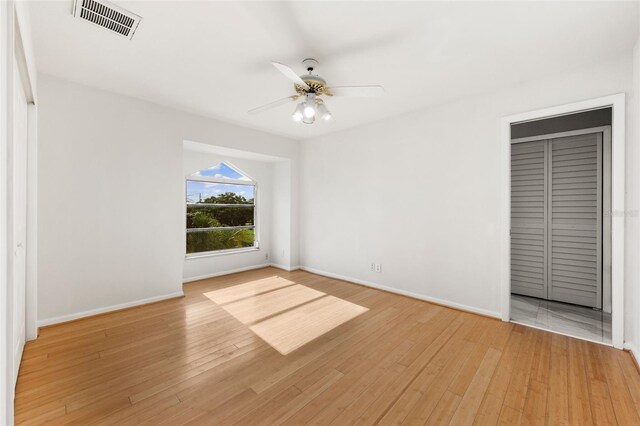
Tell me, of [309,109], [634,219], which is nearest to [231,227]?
[309,109]

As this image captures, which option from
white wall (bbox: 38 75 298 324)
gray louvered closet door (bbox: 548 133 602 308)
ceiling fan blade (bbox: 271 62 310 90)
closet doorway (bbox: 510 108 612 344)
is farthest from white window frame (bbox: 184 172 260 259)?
gray louvered closet door (bbox: 548 133 602 308)

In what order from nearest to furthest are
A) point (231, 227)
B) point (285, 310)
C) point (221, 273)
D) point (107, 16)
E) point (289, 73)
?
point (107, 16) → point (289, 73) → point (285, 310) → point (221, 273) → point (231, 227)

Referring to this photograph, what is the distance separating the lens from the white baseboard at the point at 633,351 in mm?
2241

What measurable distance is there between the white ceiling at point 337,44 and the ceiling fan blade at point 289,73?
293 mm

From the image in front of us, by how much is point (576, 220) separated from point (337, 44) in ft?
12.6

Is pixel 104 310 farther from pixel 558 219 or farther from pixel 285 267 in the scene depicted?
pixel 558 219

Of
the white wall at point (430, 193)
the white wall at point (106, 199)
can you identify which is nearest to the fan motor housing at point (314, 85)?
the white wall at point (430, 193)

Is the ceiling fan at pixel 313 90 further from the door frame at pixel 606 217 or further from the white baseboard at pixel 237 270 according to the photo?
the white baseboard at pixel 237 270

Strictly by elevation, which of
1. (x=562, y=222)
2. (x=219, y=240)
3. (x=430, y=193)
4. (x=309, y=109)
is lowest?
(x=219, y=240)

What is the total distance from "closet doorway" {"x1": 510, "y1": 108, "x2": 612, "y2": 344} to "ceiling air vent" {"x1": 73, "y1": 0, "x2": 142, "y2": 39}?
4.71 meters

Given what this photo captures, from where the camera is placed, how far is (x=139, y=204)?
3.63 metres

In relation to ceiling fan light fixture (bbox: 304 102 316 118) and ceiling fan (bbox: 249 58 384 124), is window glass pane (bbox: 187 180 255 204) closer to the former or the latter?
ceiling fan (bbox: 249 58 384 124)

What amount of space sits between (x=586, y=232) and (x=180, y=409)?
15.9ft

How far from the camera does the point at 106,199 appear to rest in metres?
3.37
